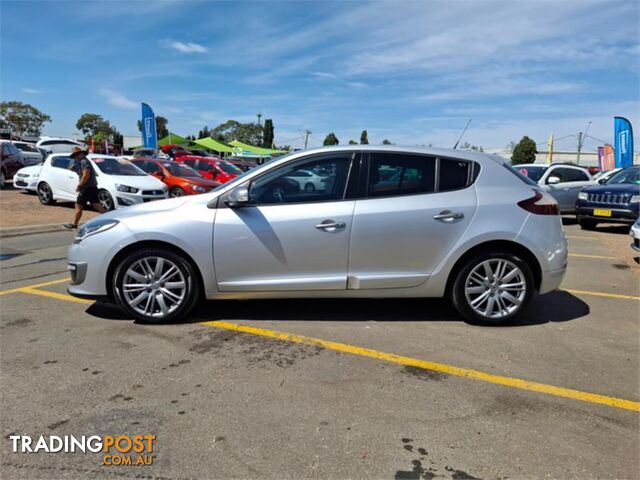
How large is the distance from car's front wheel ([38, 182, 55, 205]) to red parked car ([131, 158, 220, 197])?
2530 mm

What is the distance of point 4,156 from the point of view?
18.6 meters

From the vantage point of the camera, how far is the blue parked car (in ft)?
37.4

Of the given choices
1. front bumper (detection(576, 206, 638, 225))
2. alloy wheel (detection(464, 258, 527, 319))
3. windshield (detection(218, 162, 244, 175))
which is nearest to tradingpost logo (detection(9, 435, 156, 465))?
alloy wheel (detection(464, 258, 527, 319))

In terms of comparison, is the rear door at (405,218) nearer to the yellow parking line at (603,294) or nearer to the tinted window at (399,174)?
the tinted window at (399,174)

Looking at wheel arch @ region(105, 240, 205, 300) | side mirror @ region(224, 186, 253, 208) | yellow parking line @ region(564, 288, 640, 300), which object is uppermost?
side mirror @ region(224, 186, 253, 208)

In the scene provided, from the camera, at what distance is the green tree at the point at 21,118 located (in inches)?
3317

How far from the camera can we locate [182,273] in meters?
4.32

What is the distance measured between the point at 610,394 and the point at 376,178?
2.47 m

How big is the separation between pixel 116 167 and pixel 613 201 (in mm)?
13096

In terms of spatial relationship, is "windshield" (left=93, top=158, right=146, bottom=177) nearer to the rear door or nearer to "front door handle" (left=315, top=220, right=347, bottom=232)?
"front door handle" (left=315, top=220, right=347, bottom=232)

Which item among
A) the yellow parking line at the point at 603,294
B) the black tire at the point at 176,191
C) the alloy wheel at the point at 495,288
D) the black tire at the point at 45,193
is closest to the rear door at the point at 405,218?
the alloy wheel at the point at 495,288

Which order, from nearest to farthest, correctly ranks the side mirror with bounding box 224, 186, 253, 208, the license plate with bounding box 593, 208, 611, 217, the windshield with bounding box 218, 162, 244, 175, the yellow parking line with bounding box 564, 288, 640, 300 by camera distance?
the side mirror with bounding box 224, 186, 253, 208
the yellow parking line with bounding box 564, 288, 640, 300
the license plate with bounding box 593, 208, 611, 217
the windshield with bounding box 218, 162, 244, 175

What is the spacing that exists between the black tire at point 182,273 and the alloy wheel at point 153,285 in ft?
0.07

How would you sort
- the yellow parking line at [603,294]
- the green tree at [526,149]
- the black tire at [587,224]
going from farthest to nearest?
1. the green tree at [526,149]
2. the black tire at [587,224]
3. the yellow parking line at [603,294]
